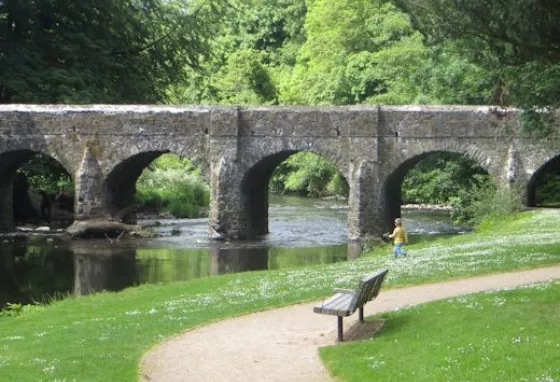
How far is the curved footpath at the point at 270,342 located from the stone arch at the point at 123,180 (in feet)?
60.9

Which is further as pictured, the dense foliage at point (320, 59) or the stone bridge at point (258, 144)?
the stone bridge at point (258, 144)

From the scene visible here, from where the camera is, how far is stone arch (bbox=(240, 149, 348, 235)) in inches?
1320

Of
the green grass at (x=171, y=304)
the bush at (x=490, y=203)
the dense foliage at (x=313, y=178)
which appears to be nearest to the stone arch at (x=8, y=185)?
the bush at (x=490, y=203)

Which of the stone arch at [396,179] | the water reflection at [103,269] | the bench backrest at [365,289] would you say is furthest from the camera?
the stone arch at [396,179]

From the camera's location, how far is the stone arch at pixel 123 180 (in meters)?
34.4

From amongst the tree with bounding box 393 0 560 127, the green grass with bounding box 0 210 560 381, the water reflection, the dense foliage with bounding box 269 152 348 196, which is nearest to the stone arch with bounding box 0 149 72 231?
the water reflection

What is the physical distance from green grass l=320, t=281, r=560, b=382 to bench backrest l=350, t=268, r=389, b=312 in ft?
1.58

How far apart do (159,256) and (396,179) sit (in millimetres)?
9473

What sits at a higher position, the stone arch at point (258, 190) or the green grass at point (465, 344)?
the stone arch at point (258, 190)

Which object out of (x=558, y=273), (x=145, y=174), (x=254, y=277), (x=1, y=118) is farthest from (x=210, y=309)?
(x=145, y=174)

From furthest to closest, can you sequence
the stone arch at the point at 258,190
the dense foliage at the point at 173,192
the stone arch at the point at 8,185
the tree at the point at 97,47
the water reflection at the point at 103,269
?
the dense foliage at the point at 173,192
the tree at the point at 97,47
the stone arch at the point at 8,185
the stone arch at the point at 258,190
the water reflection at the point at 103,269

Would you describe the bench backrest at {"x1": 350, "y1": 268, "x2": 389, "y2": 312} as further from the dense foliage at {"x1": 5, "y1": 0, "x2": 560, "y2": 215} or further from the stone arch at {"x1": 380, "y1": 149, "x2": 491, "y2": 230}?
the stone arch at {"x1": 380, "y1": 149, "x2": 491, "y2": 230}

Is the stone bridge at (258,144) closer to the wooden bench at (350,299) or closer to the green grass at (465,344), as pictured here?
the green grass at (465,344)

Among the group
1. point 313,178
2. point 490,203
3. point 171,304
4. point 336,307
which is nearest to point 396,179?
point 490,203
